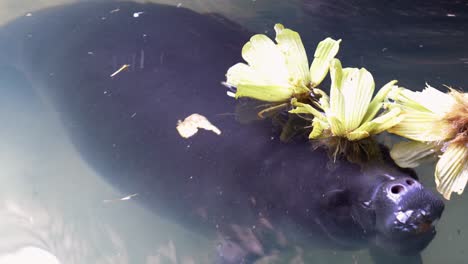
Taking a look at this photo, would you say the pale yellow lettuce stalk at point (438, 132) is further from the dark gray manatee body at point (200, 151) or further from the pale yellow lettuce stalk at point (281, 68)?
the pale yellow lettuce stalk at point (281, 68)

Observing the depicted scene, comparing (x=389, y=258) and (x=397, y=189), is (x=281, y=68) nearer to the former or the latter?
(x=397, y=189)

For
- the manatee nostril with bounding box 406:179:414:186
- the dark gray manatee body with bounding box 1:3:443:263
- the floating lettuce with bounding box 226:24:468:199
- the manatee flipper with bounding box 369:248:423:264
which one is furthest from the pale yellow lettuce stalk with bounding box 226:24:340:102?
the manatee flipper with bounding box 369:248:423:264

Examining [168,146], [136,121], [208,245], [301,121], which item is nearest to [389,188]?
[301,121]

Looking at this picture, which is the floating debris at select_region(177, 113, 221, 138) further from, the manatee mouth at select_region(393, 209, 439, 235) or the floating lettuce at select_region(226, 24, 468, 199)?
the manatee mouth at select_region(393, 209, 439, 235)

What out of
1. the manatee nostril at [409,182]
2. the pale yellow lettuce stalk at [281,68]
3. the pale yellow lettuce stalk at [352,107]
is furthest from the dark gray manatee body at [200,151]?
the pale yellow lettuce stalk at [281,68]

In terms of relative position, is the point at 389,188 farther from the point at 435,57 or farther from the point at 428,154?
the point at 435,57
